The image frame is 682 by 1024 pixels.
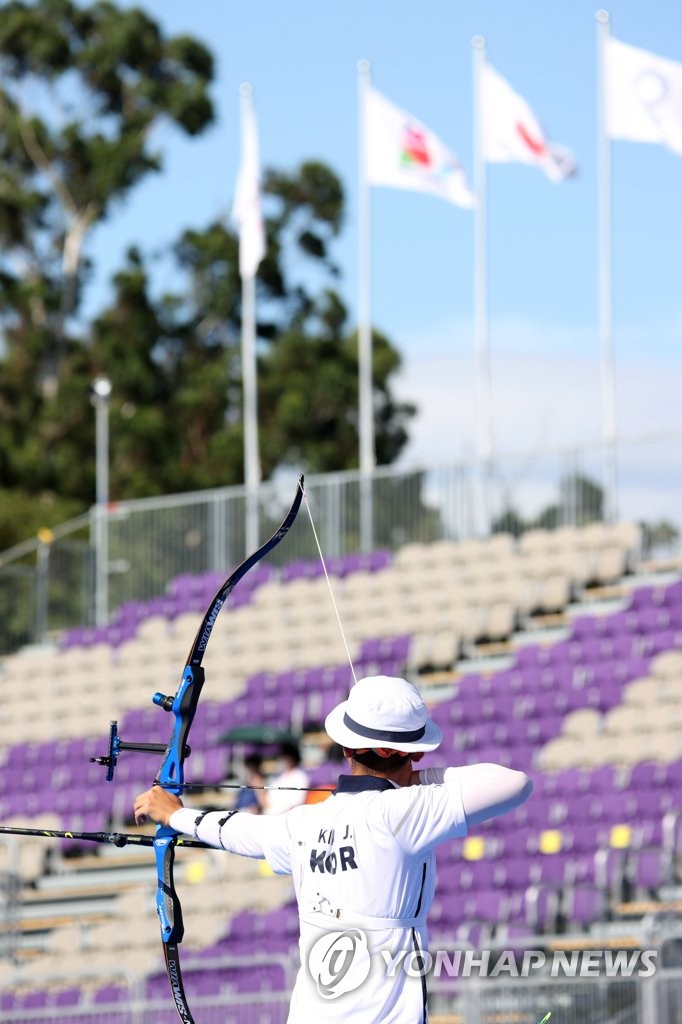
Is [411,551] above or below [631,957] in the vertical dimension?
above

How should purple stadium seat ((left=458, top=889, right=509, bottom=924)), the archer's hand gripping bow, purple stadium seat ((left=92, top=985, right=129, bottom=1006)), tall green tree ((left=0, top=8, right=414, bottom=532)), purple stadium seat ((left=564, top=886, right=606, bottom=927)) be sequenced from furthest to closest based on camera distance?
1. tall green tree ((left=0, top=8, right=414, bottom=532))
2. purple stadium seat ((left=458, top=889, right=509, bottom=924))
3. purple stadium seat ((left=564, top=886, right=606, bottom=927))
4. purple stadium seat ((left=92, top=985, right=129, bottom=1006))
5. the archer's hand gripping bow

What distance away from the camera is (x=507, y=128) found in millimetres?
23297

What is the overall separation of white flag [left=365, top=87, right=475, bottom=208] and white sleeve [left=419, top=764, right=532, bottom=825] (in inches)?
769

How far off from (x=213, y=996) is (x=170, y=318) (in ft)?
120

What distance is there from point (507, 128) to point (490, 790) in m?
19.3

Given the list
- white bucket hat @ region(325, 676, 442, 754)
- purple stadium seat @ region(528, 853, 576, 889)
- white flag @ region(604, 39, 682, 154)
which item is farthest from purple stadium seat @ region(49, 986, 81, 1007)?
white flag @ region(604, 39, 682, 154)

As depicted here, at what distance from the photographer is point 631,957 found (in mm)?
11086

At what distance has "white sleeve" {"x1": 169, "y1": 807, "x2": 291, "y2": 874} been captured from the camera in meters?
5.11

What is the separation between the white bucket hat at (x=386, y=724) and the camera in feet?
16.0

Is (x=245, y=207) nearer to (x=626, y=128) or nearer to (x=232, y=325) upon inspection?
(x=626, y=128)

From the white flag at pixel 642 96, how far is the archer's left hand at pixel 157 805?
55.5ft

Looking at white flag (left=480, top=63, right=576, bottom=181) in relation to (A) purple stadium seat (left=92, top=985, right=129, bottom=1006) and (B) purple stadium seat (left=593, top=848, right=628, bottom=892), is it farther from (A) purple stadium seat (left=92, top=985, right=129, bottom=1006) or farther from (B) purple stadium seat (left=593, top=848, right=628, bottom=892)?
(A) purple stadium seat (left=92, top=985, right=129, bottom=1006)

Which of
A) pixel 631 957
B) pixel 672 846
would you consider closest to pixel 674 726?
pixel 672 846

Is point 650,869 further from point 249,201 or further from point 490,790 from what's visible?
point 249,201
